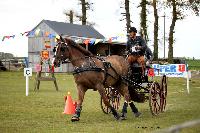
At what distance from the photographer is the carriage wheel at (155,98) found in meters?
12.2

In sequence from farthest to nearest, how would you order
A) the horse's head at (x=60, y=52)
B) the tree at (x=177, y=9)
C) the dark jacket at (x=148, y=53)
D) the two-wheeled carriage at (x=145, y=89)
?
the tree at (x=177, y=9), the dark jacket at (x=148, y=53), the two-wheeled carriage at (x=145, y=89), the horse's head at (x=60, y=52)

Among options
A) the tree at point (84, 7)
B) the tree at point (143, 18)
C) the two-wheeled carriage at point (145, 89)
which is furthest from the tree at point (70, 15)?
the two-wheeled carriage at point (145, 89)

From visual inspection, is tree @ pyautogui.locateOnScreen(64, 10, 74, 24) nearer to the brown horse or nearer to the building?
the building

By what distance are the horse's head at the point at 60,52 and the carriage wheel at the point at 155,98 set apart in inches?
105

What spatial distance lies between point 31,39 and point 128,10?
16.0 metres

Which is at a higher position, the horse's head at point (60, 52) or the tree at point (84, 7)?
the tree at point (84, 7)

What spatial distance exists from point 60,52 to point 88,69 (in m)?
0.87

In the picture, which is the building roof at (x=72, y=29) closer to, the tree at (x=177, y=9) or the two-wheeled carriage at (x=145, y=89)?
the tree at (x=177, y=9)

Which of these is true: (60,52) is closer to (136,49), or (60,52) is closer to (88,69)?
(88,69)

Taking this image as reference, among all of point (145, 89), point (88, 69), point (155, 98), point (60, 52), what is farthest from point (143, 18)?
point (88, 69)

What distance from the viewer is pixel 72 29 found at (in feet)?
189

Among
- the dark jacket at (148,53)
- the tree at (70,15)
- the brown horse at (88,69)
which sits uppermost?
the tree at (70,15)

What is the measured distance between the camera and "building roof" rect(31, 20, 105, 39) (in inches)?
2191

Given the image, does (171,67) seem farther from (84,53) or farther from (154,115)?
(84,53)
